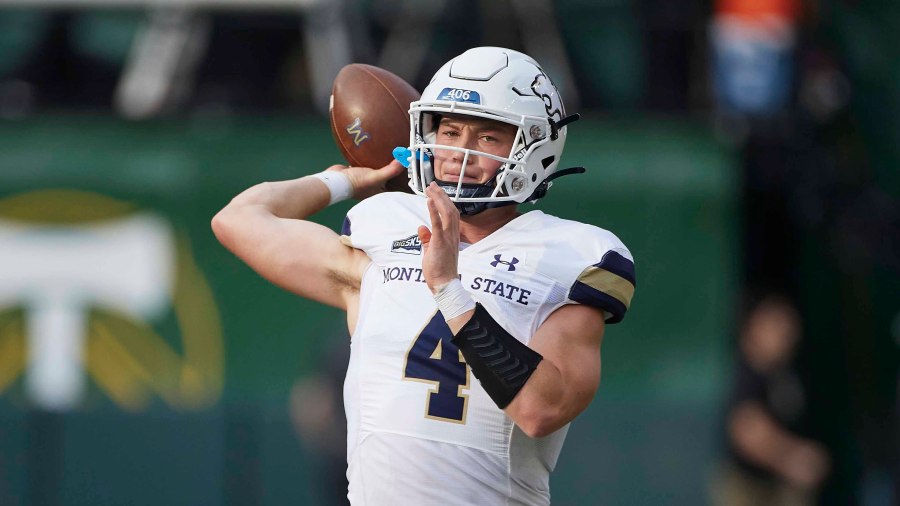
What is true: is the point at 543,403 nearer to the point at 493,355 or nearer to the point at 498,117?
the point at 493,355

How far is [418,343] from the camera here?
326cm

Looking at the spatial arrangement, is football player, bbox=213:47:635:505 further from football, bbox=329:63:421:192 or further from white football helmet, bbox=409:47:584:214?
football, bbox=329:63:421:192

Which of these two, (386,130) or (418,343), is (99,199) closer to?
(386,130)

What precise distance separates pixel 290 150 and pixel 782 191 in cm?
276

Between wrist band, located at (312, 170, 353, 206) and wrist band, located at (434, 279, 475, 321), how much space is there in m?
0.82

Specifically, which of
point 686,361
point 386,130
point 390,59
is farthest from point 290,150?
point 386,130

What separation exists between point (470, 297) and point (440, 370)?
0.76 feet

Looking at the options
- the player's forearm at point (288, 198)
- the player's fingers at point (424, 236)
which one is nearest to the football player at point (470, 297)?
the player's fingers at point (424, 236)

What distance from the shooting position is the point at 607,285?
3.25 meters

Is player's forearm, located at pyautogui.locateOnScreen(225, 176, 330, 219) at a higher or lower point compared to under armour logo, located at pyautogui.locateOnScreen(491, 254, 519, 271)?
higher

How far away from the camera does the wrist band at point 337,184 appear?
382 cm

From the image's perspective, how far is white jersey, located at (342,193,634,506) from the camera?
3213 millimetres

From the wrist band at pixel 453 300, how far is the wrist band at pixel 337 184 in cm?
82

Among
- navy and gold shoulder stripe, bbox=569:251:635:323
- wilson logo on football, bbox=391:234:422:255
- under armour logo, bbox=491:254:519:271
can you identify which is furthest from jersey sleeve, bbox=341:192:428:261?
navy and gold shoulder stripe, bbox=569:251:635:323
